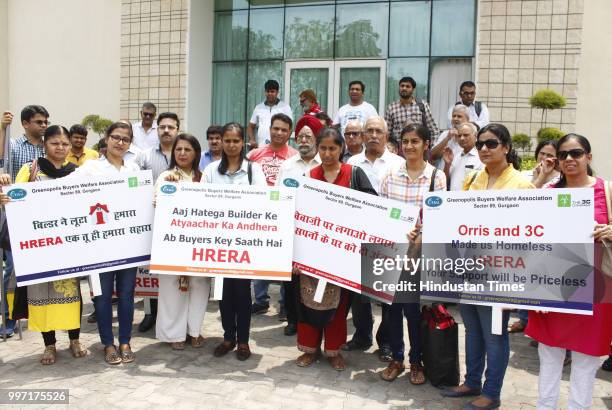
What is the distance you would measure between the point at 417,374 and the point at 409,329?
14.1 inches

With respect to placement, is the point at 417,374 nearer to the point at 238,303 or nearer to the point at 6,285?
the point at 238,303

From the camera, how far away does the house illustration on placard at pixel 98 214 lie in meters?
4.32

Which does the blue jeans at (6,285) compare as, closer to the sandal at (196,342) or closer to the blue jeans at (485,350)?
the sandal at (196,342)

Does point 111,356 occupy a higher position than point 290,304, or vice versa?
point 290,304

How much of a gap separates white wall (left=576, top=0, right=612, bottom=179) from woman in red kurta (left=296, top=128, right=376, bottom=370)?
610cm

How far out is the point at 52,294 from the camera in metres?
4.34

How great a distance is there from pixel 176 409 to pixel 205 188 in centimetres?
174

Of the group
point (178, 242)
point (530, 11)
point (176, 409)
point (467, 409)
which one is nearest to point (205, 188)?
point (178, 242)

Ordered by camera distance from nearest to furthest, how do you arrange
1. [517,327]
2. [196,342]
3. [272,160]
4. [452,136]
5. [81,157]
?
[196,342]
[517,327]
[272,160]
[81,157]
[452,136]

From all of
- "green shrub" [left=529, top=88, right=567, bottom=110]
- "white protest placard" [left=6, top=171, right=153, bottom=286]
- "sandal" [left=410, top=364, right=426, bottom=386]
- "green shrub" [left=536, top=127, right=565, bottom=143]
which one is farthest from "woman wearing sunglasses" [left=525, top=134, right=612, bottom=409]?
"green shrub" [left=529, top=88, right=567, bottom=110]

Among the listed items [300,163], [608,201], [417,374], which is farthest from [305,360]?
[608,201]

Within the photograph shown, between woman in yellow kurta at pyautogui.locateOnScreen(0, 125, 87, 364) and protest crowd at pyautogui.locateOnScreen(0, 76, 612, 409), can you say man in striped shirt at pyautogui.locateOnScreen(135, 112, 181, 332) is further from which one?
woman in yellow kurta at pyautogui.locateOnScreen(0, 125, 87, 364)

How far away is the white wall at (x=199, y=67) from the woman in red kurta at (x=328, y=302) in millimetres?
7612

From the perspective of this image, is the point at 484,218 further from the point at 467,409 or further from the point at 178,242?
the point at 178,242
